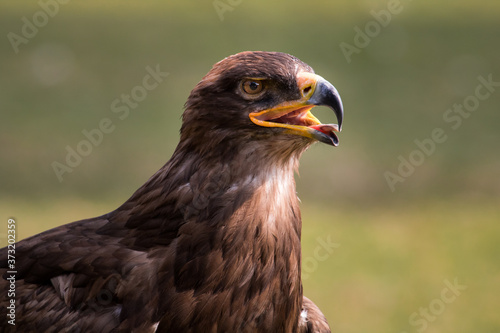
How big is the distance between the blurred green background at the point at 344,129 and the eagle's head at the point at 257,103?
3.97 meters

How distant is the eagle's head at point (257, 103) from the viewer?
345 centimetres

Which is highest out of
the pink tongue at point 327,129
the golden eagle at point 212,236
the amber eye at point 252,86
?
the amber eye at point 252,86

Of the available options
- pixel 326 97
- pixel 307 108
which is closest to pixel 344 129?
pixel 307 108

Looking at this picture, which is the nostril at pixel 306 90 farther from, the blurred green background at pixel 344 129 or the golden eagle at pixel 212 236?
the blurred green background at pixel 344 129

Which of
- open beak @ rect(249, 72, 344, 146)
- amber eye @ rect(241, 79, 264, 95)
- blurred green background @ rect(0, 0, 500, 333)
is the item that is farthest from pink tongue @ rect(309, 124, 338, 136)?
blurred green background @ rect(0, 0, 500, 333)

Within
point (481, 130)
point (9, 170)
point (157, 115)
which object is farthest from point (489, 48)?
point (9, 170)

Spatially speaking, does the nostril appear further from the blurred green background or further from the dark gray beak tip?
the blurred green background

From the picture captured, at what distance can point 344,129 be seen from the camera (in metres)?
10.2

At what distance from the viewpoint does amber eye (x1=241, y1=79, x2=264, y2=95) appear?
350cm

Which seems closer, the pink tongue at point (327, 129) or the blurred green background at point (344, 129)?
the pink tongue at point (327, 129)

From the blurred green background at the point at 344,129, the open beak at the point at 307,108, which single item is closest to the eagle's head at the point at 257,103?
the open beak at the point at 307,108

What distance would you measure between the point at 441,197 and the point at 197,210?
626cm

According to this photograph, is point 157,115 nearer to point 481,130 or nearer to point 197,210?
point 481,130

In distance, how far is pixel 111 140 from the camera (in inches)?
393
